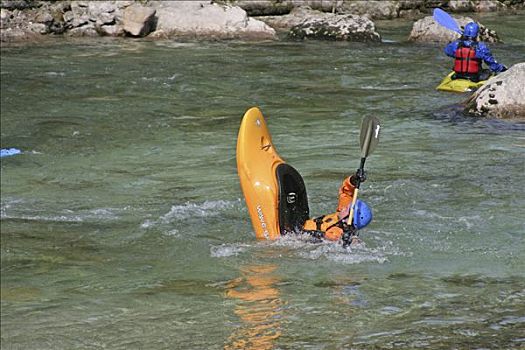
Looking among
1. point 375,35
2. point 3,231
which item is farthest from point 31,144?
point 375,35

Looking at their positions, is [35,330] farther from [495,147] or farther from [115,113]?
[115,113]

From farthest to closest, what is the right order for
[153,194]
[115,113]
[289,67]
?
[289,67] → [115,113] → [153,194]

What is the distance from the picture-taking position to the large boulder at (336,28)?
1816 centimetres

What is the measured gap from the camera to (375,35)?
59.7ft

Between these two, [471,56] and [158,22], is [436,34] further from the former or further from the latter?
[471,56]

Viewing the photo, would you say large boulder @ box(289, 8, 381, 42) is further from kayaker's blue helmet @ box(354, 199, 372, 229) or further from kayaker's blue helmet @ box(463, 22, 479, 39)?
kayaker's blue helmet @ box(354, 199, 372, 229)

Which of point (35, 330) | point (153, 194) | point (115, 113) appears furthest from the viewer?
point (115, 113)

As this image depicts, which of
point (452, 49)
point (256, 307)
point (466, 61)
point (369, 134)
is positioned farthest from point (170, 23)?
point (256, 307)

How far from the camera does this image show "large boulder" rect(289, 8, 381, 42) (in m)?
18.2

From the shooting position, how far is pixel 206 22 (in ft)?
62.0

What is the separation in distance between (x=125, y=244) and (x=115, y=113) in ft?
18.2

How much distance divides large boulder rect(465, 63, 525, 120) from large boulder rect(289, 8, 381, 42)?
21.6 feet

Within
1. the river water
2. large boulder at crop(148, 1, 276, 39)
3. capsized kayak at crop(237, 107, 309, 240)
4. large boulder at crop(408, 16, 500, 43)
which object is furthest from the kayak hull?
large boulder at crop(148, 1, 276, 39)

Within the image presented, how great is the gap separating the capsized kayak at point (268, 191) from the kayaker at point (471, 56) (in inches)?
258
